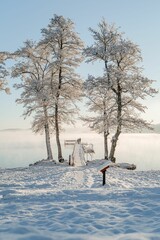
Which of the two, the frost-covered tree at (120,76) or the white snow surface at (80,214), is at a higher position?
the frost-covered tree at (120,76)

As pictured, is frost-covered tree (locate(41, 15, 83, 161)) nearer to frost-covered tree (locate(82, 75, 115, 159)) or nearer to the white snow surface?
frost-covered tree (locate(82, 75, 115, 159))

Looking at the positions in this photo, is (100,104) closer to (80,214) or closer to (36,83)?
(36,83)

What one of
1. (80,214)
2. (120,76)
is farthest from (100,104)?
(80,214)

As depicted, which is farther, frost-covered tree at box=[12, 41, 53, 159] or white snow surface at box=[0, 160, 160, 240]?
frost-covered tree at box=[12, 41, 53, 159]

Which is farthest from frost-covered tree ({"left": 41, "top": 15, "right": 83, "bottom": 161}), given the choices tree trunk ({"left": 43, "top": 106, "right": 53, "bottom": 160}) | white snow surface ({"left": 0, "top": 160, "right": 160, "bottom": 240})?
white snow surface ({"left": 0, "top": 160, "right": 160, "bottom": 240})

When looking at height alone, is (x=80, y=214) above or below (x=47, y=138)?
below

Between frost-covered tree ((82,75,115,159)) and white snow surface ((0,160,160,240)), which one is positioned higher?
frost-covered tree ((82,75,115,159))

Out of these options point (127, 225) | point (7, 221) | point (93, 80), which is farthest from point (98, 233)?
point (93, 80)

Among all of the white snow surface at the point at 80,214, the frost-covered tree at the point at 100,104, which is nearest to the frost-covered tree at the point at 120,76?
the frost-covered tree at the point at 100,104

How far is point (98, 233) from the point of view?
6598 mm

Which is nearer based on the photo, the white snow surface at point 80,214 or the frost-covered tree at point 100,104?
the white snow surface at point 80,214

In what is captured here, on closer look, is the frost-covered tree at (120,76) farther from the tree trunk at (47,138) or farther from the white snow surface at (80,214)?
the white snow surface at (80,214)

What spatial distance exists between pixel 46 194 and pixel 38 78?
2465cm

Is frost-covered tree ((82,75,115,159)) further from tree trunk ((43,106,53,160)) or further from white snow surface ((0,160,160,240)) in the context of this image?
white snow surface ((0,160,160,240))
